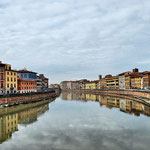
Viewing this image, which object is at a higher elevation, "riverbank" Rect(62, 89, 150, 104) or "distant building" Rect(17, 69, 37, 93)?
"distant building" Rect(17, 69, 37, 93)

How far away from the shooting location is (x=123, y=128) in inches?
1123

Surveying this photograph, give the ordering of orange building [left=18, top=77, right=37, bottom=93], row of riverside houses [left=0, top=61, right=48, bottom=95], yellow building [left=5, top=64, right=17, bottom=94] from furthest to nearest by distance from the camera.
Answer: orange building [left=18, top=77, right=37, bottom=93] < yellow building [left=5, top=64, right=17, bottom=94] < row of riverside houses [left=0, top=61, right=48, bottom=95]

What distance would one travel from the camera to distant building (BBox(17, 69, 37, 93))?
275ft

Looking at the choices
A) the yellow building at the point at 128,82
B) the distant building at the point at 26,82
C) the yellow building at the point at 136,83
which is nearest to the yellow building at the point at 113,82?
the yellow building at the point at 128,82

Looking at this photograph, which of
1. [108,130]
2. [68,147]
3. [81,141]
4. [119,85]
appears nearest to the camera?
[68,147]

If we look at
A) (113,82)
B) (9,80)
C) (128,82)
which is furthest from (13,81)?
(113,82)

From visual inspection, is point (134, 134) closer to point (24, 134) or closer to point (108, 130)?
point (108, 130)

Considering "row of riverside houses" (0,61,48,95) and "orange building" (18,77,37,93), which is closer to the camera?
"row of riverside houses" (0,61,48,95)

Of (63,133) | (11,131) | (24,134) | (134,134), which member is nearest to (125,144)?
(134,134)

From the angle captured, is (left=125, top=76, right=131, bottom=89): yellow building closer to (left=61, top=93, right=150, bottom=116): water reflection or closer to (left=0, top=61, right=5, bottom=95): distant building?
(left=61, top=93, right=150, bottom=116): water reflection

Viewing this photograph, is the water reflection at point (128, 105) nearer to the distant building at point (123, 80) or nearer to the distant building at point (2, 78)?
the distant building at point (2, 78)

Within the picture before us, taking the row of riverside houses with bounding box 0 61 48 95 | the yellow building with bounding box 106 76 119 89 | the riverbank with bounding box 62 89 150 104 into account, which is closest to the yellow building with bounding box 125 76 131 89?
the riverbank with bounding box 62 89 150 104

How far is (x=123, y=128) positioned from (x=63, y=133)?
10721 millimetres

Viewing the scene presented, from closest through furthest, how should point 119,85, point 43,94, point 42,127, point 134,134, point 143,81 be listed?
point 134,134, point 42,127, point 43,94, point 143,81, point 119,85
